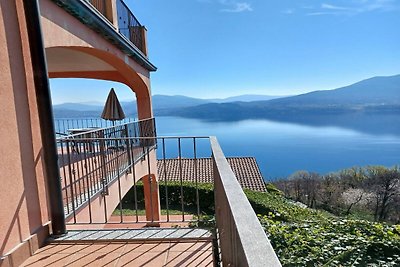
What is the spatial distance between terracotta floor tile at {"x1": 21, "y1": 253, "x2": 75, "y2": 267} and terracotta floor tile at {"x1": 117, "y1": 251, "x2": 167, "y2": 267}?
445 millimetres

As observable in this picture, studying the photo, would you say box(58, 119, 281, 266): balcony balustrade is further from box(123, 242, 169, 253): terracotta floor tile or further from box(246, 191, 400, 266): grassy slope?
box(246, 191, 400, 266): grassy slope

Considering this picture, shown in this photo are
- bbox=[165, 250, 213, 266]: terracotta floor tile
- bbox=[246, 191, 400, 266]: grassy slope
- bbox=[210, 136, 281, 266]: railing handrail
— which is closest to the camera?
bbox=[210, 136, 281, 266]: railing handrail

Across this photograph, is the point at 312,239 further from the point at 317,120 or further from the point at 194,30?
the point at 317,120

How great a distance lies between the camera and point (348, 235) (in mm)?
4016

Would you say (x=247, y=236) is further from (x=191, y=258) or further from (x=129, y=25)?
(x=129, y=25)

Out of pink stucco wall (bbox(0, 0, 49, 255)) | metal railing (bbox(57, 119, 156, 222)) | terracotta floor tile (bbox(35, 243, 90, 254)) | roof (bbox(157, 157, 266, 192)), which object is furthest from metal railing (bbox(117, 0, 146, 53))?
roof (bbox(157, 157, 266, 192))

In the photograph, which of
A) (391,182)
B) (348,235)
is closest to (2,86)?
(348,235)

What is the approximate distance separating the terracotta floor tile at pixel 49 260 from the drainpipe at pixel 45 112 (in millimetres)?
332

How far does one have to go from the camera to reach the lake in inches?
1775

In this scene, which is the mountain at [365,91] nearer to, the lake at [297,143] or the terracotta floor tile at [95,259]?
the lake at [297,143]

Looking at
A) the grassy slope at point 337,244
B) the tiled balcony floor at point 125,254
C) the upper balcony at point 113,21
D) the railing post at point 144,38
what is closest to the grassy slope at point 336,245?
the grassy slope at point 337,244

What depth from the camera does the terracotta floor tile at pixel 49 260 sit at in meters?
2.31

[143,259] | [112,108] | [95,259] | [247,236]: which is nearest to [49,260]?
[95,259]

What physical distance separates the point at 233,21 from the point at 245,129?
5469 centimetres
